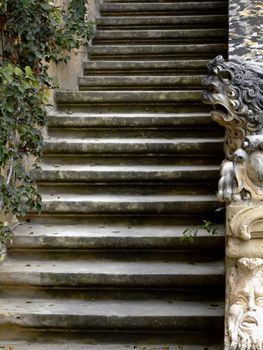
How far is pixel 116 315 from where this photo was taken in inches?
173

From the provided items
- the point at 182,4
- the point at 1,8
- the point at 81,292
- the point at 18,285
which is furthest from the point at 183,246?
the point at 182,4

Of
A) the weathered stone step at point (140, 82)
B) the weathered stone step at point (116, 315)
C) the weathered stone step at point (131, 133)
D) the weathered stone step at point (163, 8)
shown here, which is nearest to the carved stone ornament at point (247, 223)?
the weathered stone step at point (116, 315)

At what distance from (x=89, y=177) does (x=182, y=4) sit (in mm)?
3277

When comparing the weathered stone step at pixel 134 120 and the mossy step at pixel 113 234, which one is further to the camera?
the weathered stone step at pixel 134 120

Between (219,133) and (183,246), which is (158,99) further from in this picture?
(183,246)

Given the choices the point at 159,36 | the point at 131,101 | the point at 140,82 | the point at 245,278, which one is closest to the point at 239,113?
the point at 245,278

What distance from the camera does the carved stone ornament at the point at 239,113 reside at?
132 inches

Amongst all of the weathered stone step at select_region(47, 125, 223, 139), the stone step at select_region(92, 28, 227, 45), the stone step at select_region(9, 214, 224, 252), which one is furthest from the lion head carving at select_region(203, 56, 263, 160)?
the stone step at select_region(92, 28, 227, 45)

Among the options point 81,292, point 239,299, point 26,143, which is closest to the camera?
point 239,299

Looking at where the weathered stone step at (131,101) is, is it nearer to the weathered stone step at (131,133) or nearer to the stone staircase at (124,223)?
the stone staircase at (124,223)

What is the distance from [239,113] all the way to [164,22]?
4.51m

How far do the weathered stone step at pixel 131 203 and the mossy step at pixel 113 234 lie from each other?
6cm

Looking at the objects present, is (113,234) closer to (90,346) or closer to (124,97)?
(90,346)

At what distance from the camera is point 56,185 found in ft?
18.5
